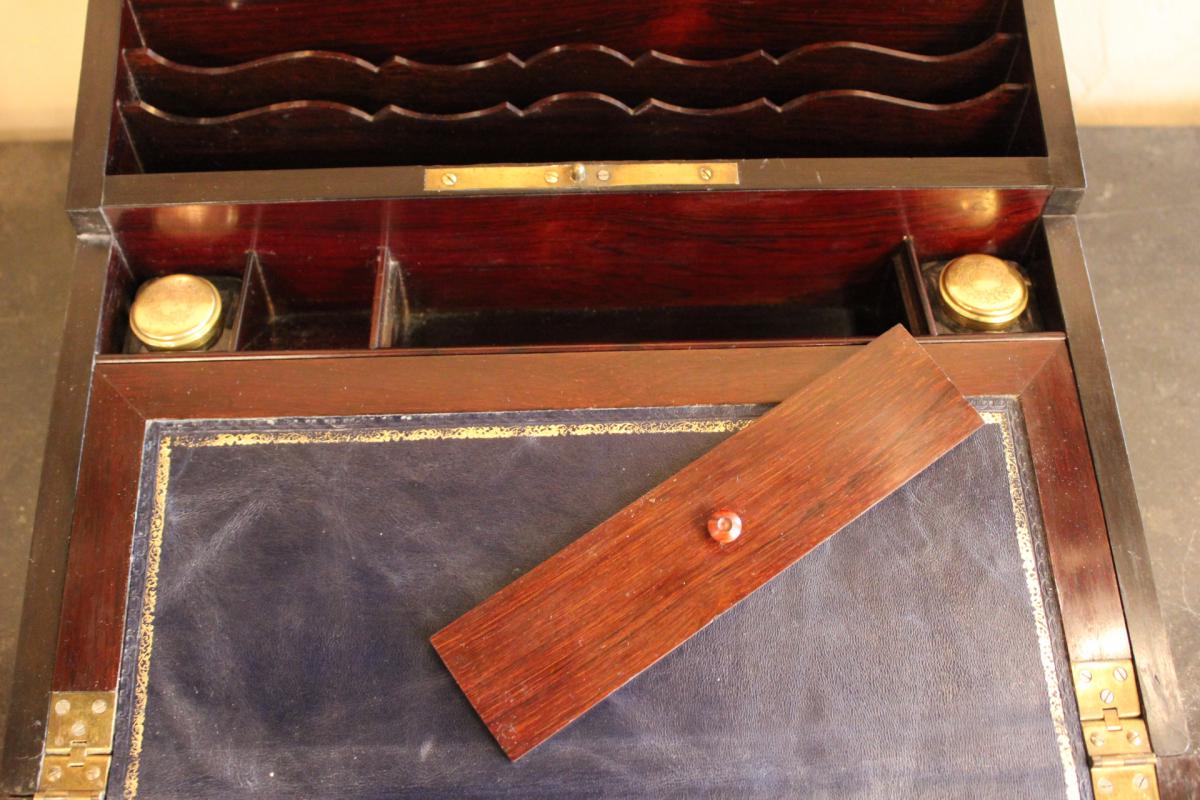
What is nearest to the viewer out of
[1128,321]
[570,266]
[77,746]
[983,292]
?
[77,746]

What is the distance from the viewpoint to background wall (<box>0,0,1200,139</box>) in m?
2.06

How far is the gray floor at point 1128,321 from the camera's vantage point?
1.72 metres

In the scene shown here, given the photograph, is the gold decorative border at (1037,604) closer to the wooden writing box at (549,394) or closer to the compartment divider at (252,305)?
the wooden writing box at (549,394)

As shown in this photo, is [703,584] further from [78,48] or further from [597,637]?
[78,48]

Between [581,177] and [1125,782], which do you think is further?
[581,177]

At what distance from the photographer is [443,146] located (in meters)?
1.62

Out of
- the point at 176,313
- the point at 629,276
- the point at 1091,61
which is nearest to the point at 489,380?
the point at 629,276

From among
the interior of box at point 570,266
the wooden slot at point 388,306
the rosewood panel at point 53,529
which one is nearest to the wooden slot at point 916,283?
the interior of box at point 570,266

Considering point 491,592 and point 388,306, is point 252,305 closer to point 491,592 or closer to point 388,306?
point 388,306

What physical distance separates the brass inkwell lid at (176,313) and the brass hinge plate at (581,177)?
35cm

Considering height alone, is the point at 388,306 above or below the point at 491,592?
above

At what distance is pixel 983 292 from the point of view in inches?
60.4

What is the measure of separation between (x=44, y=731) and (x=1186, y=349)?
5.80 feet

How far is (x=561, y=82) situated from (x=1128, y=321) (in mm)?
1033
